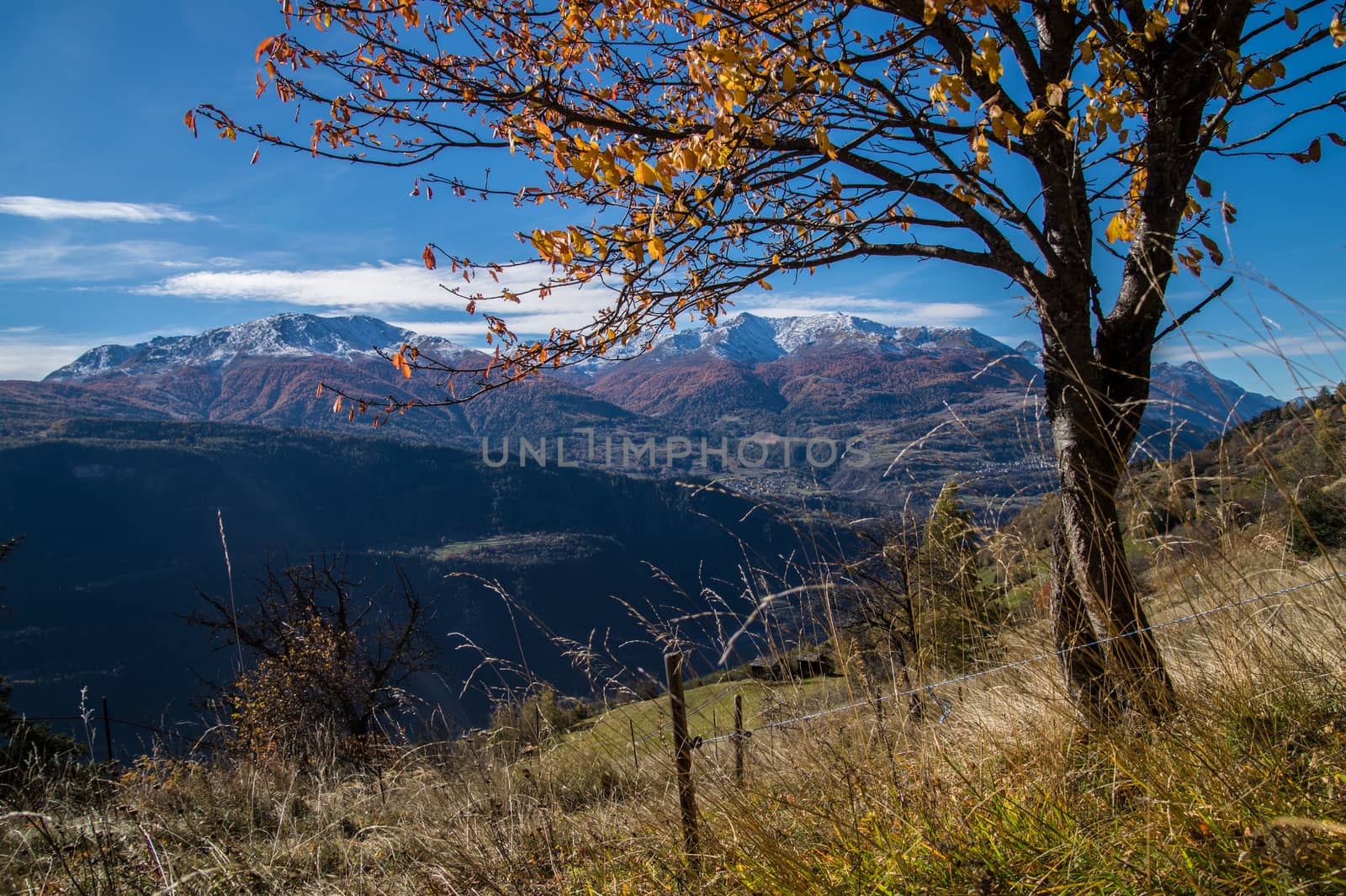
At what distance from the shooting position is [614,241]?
121 inches

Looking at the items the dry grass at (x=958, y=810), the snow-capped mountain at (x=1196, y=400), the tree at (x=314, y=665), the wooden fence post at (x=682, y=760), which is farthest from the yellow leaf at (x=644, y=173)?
the tree at (x=314, y=665)

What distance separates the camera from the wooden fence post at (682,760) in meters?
2.27

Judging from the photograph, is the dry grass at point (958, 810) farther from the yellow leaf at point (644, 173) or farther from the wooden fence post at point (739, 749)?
the yellow leaf at point (644, 173)

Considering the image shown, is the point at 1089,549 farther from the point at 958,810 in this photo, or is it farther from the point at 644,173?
the point at 644,173

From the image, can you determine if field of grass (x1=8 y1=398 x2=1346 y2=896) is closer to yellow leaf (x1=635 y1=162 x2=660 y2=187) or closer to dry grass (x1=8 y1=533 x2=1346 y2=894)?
dry grass (x1=8 y1=533 x2=1346 y2=894)

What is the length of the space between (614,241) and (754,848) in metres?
2.24

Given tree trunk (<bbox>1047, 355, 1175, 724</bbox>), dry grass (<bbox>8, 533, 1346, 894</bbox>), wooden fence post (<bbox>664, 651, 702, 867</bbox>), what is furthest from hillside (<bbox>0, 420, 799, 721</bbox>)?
wooden fence post (<bbox>664, 651, 702, 867</bbox>)

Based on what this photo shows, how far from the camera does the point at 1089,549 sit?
2998mm

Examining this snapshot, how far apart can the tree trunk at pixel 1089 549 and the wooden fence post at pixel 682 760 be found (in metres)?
1.38

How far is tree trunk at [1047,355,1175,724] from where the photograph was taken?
2.72m

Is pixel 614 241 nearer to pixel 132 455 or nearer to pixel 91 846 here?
pixel 91 846

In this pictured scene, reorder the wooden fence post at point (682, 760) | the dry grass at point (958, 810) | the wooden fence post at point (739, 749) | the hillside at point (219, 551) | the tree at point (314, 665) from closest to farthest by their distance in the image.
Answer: the dry grass at point (958, 810)
the wooden fence post at point (682, 760)
the wooden fence post at point (739, 749)
the tree at point (314, 665)
the hillside at point (219, 551)

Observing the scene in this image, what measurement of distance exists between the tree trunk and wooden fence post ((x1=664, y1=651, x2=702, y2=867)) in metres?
1.38

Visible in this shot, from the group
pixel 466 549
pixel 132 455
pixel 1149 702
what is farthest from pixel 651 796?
pixel 132 455
